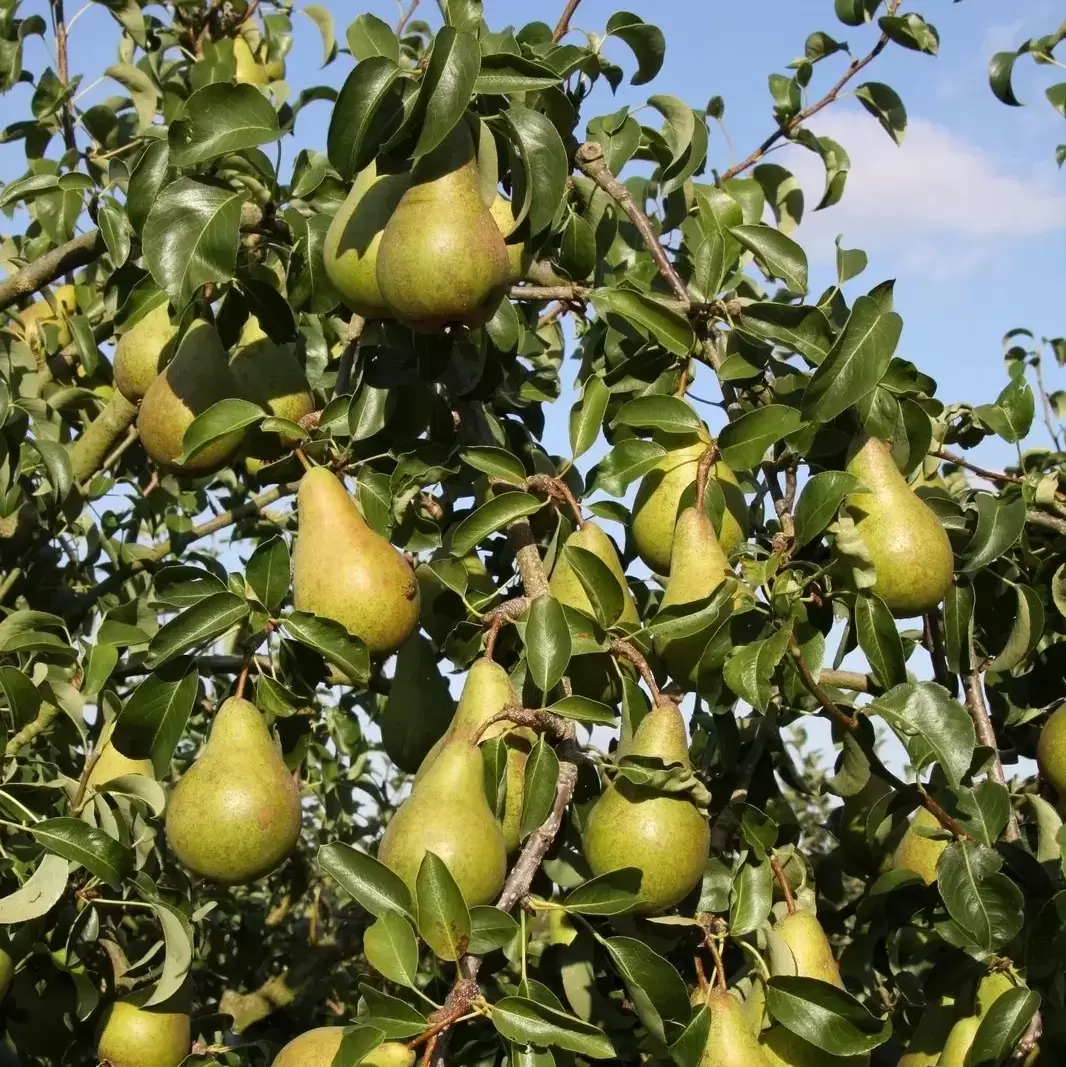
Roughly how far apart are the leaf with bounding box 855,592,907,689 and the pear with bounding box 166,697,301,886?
28.4 inches

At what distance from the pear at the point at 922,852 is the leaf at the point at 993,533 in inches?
13.1

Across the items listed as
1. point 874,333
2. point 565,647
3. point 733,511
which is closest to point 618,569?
point 733,511

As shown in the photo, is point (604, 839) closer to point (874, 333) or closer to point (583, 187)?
point (874, 333)

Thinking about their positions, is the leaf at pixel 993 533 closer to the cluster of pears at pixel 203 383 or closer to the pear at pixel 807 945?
the pear at pixel 807 945

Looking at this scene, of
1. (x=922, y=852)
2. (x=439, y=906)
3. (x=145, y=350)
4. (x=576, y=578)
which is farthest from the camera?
(x=145, y=350)

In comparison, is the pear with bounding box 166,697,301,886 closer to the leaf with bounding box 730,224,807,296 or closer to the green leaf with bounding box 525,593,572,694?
the green leaf with bounding box 525,593,572,694

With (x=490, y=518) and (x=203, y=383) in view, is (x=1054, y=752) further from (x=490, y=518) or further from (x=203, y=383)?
(x=203, y=383)

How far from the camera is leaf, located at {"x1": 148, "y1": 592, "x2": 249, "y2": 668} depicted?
1447 mm

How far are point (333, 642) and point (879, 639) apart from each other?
61 cm

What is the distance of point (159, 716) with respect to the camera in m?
1.54

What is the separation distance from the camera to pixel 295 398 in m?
1.74

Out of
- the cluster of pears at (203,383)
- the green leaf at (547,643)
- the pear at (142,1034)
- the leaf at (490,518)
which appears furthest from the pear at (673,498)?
the pear at (142,1034)

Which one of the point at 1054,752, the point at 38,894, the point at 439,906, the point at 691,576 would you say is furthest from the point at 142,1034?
the point at 1054,752

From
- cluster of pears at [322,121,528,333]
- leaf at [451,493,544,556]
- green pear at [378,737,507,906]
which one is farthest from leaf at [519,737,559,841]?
cluster of pears at [322,121,528,333]
